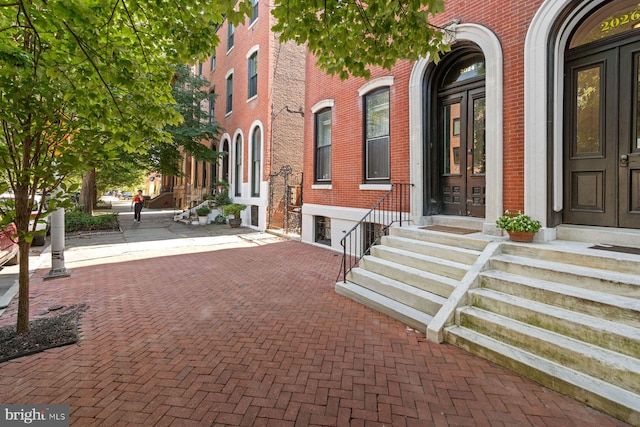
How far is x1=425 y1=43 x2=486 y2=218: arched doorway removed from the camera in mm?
6574

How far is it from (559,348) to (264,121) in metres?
14.2

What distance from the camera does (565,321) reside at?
3.38 metres

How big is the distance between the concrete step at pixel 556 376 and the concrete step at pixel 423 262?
3.44 feet

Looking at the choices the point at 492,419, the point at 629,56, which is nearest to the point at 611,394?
the point at 492,419

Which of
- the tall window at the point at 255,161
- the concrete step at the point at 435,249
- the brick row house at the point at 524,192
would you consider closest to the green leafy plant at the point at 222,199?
the tall window at the point at 255,161

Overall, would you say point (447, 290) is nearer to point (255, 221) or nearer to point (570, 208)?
point (570, 208)

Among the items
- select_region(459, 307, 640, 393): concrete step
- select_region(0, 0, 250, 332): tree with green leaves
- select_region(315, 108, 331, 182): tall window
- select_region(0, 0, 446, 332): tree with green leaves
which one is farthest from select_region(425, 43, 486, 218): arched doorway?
select_region(0, 0, 250, 332): tree with green leaves

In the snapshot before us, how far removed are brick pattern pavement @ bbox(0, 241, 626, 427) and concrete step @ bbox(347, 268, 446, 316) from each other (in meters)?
0.41

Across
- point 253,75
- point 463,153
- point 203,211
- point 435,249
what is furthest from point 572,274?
point 203,211

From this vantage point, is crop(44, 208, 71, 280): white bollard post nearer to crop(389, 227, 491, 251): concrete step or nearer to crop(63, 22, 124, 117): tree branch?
crop(63, 22, 124, 117): tree branch

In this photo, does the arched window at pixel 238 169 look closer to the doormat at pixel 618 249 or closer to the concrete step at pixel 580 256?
the concrete step at pixel 580 256

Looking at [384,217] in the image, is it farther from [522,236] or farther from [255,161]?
[255,161]

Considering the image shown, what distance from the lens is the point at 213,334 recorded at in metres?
4.30

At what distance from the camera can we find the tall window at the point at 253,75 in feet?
53.9
